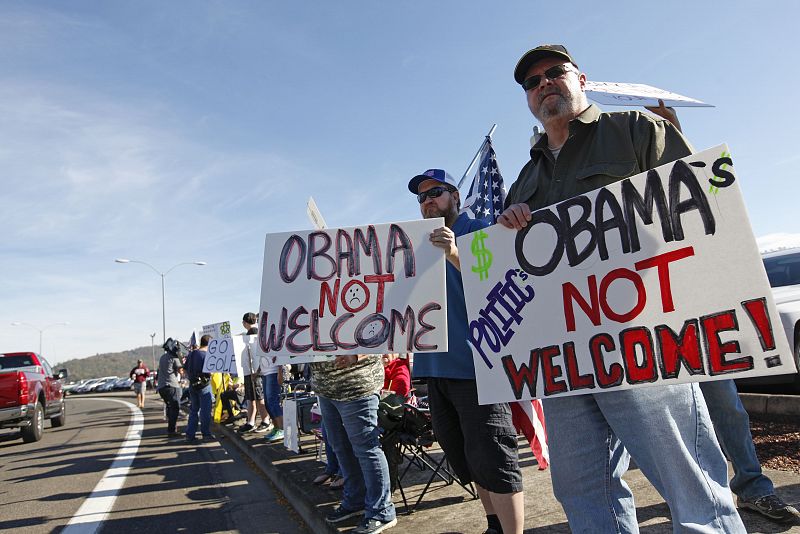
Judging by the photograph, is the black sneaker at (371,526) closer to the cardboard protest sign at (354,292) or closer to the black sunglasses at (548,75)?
the cardboard protest sign at (354,292)

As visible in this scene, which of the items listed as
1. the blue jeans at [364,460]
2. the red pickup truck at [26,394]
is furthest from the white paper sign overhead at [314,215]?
the red pickup truck at [26,394]

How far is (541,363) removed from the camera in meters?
2.21

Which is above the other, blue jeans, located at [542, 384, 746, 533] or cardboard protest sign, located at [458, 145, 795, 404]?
cardboard protest sign, located at [458, 145, 795, 404]

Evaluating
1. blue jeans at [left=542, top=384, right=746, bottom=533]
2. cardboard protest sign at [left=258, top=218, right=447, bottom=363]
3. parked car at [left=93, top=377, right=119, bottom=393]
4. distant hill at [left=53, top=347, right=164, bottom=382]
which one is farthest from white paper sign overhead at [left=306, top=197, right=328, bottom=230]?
distant hill at [left=53, top=347, right=164, bottom=382]

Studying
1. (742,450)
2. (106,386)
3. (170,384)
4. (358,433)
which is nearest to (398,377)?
(358,433)

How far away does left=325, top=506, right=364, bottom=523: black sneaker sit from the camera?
3982 millimetres

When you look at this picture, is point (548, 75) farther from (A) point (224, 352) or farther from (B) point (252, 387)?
(B) point (252, 387)

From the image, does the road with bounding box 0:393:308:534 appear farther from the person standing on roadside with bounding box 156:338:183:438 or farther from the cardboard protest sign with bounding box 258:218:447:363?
the cardboard protest sign with bounding box 258:218:447:363

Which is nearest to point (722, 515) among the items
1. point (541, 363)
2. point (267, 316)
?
point (541, 363)

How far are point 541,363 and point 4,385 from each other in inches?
484

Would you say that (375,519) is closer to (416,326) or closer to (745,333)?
(416,326)

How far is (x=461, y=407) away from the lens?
285 centimetres

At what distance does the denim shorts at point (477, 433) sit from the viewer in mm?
2680

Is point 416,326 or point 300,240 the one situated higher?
point 300,240
